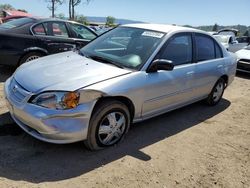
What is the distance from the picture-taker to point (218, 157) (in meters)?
4.06

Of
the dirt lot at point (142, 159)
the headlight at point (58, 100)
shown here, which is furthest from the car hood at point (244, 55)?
the headlight at point (58, 100)

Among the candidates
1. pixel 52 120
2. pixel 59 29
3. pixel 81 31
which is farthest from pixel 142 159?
pixel 81 31

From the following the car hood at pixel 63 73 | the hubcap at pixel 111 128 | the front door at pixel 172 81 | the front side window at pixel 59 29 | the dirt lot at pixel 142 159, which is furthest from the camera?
the front side window at pixel 59 29

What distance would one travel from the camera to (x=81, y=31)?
777 centimetres

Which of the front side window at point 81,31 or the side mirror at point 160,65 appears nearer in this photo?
the side mirror at point 160,65

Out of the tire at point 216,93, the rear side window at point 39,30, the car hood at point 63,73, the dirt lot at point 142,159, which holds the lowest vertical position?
the dirt lot at point 142,159

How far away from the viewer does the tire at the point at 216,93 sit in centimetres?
597

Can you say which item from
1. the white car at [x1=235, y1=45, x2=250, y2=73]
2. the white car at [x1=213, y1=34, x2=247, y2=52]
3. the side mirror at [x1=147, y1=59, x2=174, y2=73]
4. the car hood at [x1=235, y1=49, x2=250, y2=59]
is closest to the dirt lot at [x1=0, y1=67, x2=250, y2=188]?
the side mirror at [x1=147, y1=59, x2=174, y2=73]

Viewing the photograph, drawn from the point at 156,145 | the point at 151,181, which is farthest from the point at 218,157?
the point at 151,181

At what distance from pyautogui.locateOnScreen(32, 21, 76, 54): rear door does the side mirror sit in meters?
3.26

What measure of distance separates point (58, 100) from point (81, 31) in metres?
4.80

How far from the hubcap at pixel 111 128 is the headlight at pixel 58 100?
536mm

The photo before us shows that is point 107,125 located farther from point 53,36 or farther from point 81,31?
point 81,31

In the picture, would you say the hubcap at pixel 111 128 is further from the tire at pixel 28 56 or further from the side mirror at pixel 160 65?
the tire at pixel 28 56
